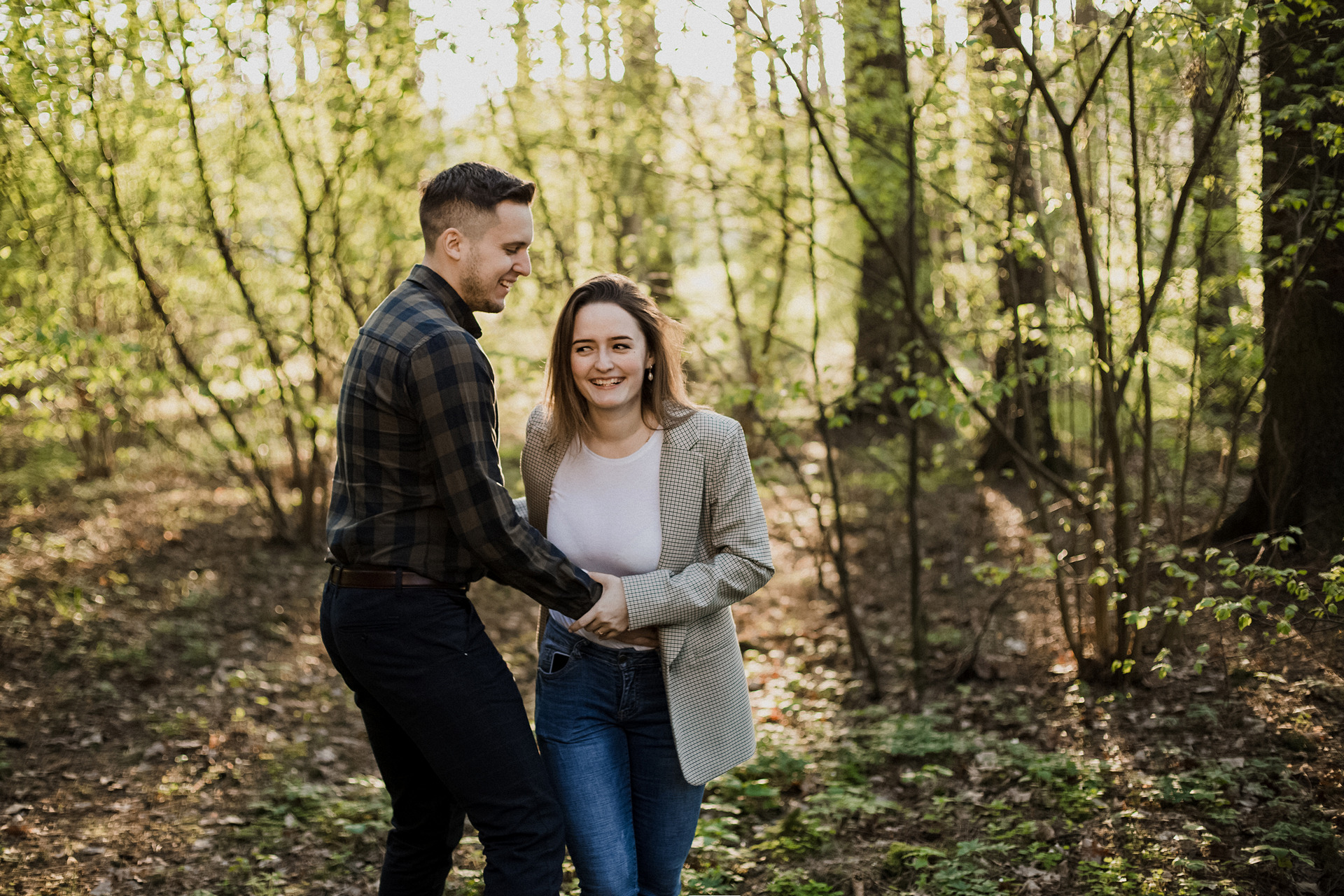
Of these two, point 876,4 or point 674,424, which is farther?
point 876,4

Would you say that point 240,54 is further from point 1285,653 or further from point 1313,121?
point 1285,653

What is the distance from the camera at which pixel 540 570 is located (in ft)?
7.89

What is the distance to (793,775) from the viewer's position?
4566 mm

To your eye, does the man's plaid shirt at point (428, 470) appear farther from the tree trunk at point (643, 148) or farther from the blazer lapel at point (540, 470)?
the tree trunk at point (643, 148)

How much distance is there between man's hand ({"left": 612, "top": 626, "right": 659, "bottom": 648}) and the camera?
2572mm

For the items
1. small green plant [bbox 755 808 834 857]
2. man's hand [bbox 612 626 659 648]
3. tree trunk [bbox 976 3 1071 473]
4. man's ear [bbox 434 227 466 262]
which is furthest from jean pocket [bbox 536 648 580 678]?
tree trunk [bbox 976 3 1071 473]

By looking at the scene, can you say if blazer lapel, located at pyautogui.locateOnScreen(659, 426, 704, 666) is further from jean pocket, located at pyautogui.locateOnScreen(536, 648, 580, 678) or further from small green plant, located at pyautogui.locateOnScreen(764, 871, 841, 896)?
small green plant, located at pyautogui.locateOnScreen(764, 871, 841, 896)

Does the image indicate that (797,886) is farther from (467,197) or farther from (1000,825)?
(467,197)

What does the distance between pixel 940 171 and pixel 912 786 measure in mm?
3686

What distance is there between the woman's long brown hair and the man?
279 mm

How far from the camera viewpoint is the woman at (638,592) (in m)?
2.50

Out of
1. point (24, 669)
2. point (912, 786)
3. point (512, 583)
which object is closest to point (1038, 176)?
point (912, 786)

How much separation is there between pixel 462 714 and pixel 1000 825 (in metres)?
2.53

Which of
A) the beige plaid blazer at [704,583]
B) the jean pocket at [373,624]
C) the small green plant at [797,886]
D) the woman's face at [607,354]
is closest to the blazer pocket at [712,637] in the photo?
Answer: the beige plaid blazer at [704,583]
